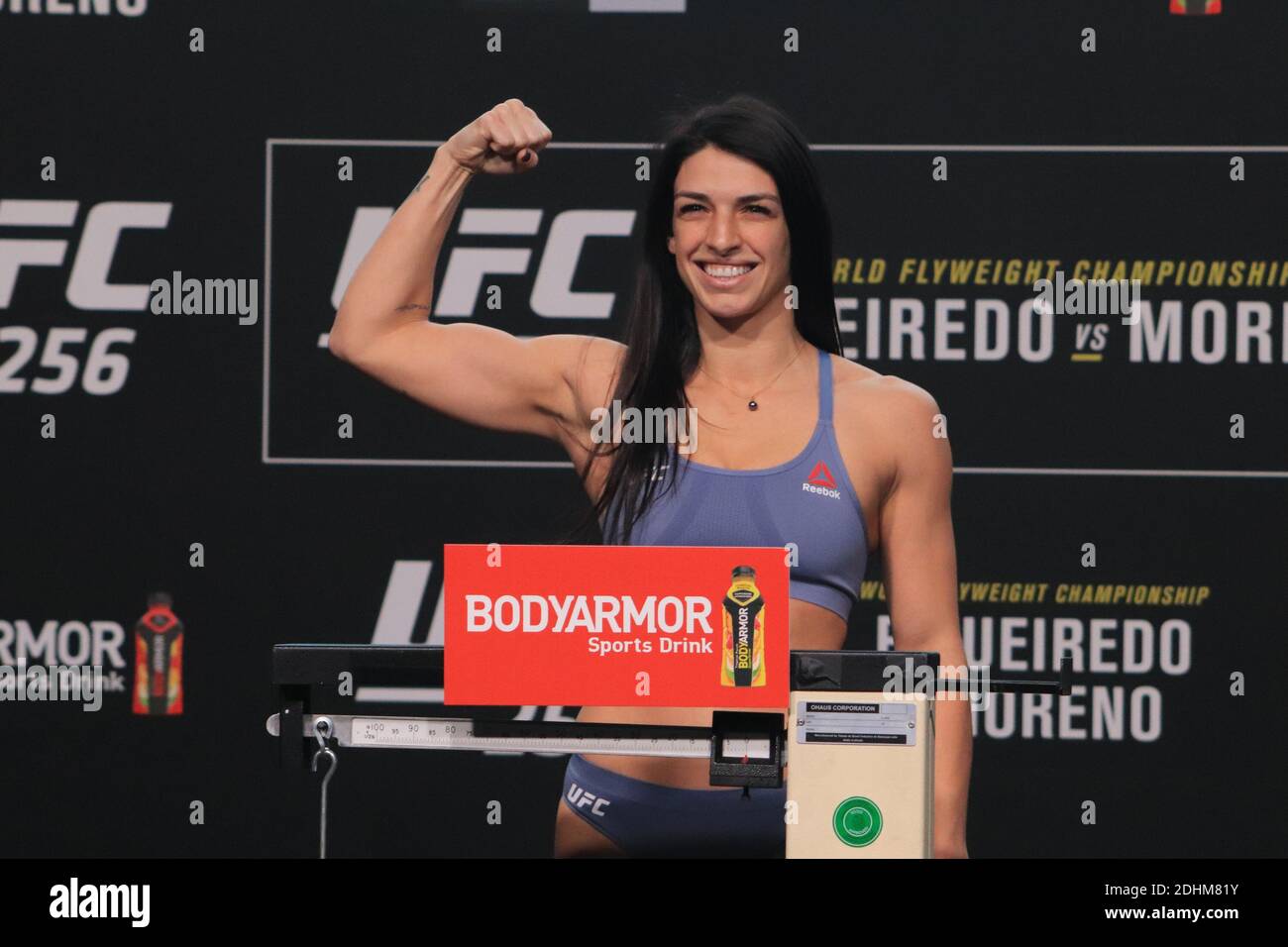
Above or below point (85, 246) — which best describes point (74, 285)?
below

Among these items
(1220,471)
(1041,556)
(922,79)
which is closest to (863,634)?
(1041,556)

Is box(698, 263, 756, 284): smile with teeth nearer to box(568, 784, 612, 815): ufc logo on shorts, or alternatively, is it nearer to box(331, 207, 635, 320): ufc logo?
box(568, 784, 612, 815): ufc logo on shorts

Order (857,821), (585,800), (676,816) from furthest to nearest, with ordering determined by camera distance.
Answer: (585,800) < (676,816) < (857,821)

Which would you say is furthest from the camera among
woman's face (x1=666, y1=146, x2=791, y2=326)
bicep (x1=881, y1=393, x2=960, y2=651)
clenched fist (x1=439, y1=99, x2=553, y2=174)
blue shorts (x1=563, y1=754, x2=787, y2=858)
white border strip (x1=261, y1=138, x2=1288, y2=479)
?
white border strip (x1=261, y1=138, x2=1288, y2=479)

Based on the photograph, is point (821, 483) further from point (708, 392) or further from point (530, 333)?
point (530, 333)

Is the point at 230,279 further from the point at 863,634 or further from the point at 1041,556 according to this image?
the point at 1041,556

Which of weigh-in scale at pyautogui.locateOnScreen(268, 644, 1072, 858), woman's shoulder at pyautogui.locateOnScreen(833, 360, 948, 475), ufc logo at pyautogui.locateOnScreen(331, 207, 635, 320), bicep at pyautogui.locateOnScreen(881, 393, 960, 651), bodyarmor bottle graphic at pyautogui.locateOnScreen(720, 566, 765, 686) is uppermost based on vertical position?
ufc logo at pyautogui.locateOnScreen(331, 207, 635, 320)

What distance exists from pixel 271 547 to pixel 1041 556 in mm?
1934

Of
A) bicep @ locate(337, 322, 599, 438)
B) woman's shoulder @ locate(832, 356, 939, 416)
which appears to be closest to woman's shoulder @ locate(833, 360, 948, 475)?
woman's shoulder @ locate(832, 356, 939, 416)

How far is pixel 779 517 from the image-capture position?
261cm

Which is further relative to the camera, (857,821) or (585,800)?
(585,800)

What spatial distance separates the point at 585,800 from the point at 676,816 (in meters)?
A: 0.20

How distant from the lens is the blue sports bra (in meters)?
2.60

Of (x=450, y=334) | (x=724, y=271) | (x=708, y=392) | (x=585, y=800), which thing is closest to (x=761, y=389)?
(x=708, y=392)
